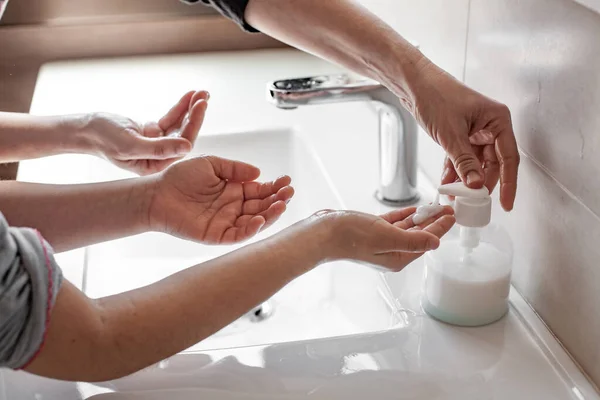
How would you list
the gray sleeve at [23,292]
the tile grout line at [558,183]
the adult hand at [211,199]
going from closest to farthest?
1. the gray sleeve at [23,292]
2. the tile grout line at [558,183]
3. the adult hand at [211,199]

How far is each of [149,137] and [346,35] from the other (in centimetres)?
25

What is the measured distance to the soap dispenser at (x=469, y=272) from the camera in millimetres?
707

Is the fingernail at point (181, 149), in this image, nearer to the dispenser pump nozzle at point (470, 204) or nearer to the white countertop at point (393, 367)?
the white countertop at point (393, 367)

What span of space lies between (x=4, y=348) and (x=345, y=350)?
309 mm

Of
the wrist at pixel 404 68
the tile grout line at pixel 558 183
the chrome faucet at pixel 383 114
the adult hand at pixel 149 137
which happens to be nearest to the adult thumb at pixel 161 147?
the adult hand at pixel 149 137

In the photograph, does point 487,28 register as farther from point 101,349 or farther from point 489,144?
point 101,349

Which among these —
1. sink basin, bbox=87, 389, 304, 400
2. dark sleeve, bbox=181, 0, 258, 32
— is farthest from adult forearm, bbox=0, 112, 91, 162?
sink basin, bbox=87, 389, 304, 400

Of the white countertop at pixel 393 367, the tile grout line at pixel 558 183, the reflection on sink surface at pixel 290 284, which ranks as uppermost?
the tile grout line at pixel 558 183

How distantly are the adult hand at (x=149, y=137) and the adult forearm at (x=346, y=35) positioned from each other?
0.12 metres

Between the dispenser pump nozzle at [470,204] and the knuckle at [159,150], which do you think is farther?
the knuckle at [159,150]

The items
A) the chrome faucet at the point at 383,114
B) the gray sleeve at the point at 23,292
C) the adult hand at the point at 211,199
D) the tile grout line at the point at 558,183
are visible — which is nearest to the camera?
the gray sleeve at the point at 23,292

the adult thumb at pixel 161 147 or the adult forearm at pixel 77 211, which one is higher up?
the adult thumb at pixel 161 147

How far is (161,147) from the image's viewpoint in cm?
84

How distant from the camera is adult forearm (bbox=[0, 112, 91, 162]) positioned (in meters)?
0.88
